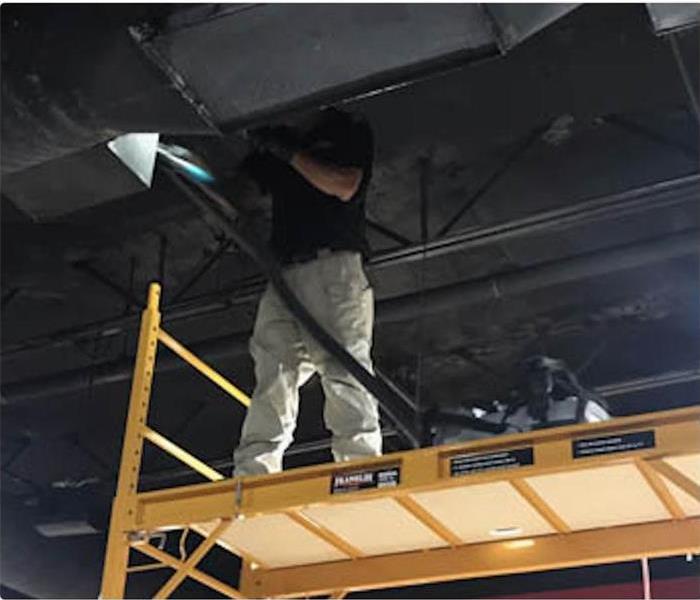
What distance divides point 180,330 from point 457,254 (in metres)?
1.79

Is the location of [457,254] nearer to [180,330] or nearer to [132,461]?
[180,330]

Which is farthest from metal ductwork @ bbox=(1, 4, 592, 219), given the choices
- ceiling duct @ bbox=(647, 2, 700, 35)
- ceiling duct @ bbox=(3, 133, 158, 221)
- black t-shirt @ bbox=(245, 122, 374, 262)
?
black t-shirt @ bbox=(245, 122, 374, 262)

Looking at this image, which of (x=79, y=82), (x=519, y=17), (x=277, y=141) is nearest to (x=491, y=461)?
(x=519, y=17)

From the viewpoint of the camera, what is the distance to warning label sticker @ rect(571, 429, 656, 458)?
3.40 metres

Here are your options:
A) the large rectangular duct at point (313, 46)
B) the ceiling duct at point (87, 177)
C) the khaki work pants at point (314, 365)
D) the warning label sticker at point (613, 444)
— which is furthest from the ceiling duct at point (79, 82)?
the warning label sticker at point (613, 444)

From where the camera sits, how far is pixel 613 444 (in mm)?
3441

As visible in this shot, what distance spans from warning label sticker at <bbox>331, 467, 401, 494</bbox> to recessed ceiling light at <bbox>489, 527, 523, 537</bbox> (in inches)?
20.4

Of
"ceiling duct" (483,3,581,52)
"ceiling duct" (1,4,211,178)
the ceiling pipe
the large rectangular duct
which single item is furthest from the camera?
the ceiling pipe

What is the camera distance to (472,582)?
27.6ft

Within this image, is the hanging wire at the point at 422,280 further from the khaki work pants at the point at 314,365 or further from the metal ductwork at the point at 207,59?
the metal ductwork at the point at 207,59

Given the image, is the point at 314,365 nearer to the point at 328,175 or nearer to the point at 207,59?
the point at 328,175

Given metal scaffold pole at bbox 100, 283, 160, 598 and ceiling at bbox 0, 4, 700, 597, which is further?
metal scaffold pole at bbox 100, 283, 160, 598

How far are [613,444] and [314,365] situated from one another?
1353 millimetres

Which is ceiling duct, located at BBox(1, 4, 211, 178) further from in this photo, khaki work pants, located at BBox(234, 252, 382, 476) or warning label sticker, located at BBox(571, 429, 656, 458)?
warning label sticker, located at BBox(571, 429, 656, 458)
